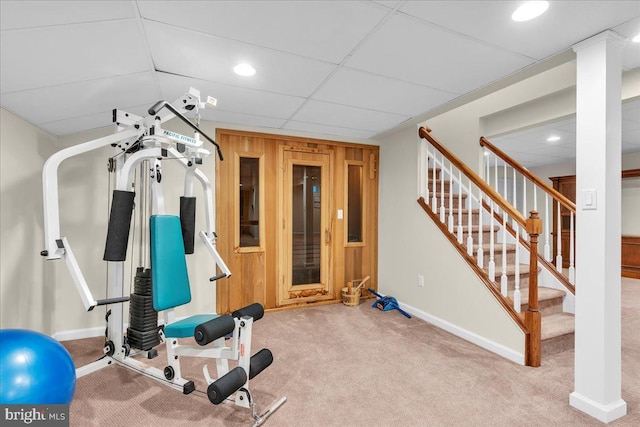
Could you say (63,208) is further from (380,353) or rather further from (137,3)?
(380,353)

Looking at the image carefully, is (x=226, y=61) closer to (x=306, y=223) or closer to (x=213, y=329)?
(x=213, y=329)

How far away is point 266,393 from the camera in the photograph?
2111 mm

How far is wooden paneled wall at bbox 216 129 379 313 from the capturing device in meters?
3.60

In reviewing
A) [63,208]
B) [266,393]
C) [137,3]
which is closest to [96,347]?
[63,208]

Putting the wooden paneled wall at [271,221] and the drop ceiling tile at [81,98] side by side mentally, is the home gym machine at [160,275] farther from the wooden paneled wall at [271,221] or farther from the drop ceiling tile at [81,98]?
the wooden paneled wall at [271,221]

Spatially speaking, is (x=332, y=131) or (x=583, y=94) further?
(x=332, y=131)

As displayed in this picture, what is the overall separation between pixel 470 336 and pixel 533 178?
6.30 ft

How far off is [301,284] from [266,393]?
1.97 metres

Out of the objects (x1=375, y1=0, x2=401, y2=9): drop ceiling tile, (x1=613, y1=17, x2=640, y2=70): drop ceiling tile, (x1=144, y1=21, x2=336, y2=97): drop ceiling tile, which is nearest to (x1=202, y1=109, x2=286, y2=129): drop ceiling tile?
(x1=144, y1=21, x2=336, y2=97): drop ceiling tile

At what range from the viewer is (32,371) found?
127 centimetres

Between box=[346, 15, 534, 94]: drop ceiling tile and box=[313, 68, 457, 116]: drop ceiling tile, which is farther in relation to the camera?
box=[313, 68, 457, 116]: drop ceiling tile

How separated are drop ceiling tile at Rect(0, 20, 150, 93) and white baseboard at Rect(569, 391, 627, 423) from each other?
3.24m

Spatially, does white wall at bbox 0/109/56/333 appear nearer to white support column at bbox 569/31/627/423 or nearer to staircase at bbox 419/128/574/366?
staircase at bbox 419/128/574/366

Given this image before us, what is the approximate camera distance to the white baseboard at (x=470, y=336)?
2.57 m
